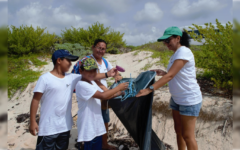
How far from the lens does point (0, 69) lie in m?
0.59

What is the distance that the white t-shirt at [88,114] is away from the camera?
2029 mm

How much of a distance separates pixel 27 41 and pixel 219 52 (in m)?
11.3

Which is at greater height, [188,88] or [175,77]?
[175,77]

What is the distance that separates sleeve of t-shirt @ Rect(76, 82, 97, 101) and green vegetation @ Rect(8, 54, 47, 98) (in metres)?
5.94

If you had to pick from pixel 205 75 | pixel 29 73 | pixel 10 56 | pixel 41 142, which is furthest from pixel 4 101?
pixel 10 56

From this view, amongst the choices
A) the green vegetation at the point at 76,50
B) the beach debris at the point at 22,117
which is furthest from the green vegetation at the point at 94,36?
the beach debris at the point at 22,117

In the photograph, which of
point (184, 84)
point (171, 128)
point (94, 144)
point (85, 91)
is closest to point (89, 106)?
point (85, 91)

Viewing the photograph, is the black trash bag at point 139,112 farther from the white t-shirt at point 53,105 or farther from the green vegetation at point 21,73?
the green vegetation at point 21,73

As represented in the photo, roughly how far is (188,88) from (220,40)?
3.09 meters

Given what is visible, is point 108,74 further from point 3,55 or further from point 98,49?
point 3,55

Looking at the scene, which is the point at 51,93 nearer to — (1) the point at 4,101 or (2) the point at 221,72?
(1) the point at 4,101

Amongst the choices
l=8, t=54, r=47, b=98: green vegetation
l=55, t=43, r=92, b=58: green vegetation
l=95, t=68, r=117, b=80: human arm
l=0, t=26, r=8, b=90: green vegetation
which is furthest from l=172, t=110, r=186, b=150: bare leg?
l=55, t=43, r=92, b=58: green vegetation

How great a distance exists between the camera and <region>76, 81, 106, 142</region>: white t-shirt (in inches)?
79.9

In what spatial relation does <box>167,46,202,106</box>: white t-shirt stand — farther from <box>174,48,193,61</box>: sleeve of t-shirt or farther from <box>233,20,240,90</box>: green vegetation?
<box>233,20,240,90</box>: green vegetation
